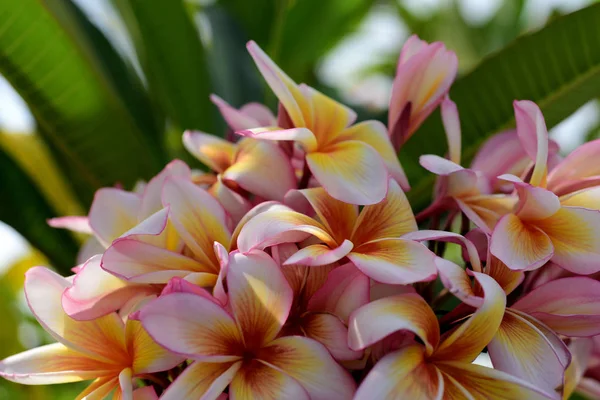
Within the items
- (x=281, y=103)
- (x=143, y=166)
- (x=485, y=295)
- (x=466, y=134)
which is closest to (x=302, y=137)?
(x=281, y=103)

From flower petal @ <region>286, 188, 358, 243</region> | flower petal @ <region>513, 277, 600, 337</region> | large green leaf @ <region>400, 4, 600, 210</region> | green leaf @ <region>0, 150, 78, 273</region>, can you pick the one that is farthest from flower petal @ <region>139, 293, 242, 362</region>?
green leaf @ <region>0, 150, 78, 273</region>

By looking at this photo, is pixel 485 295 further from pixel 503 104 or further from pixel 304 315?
pixel 503 104

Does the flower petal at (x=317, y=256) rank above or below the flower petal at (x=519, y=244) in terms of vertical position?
above

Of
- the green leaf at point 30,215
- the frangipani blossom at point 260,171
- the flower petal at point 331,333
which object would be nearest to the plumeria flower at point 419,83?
the frangipani blossom at point 260,171

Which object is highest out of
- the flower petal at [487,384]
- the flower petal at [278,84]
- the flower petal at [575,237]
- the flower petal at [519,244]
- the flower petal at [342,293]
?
the flower petal at [278,84]

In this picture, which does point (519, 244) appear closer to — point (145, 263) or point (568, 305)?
point (568, 305)

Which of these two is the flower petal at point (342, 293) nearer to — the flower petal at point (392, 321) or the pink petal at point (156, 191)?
the flower petal at point (392, 321)

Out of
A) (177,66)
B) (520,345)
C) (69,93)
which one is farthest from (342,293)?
(177,66)
